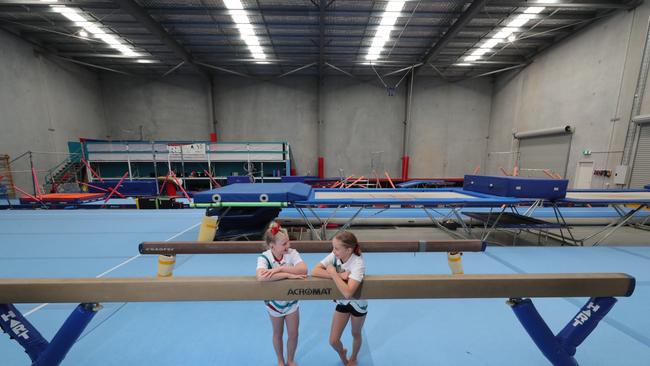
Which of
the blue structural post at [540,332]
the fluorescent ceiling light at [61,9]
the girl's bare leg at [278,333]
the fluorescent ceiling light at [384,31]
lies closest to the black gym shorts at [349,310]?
the girl's bare leg at [278,333]

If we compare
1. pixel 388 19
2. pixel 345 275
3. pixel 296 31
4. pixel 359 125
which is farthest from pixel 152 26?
pixel 345 275

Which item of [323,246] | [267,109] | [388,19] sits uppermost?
[388,19]

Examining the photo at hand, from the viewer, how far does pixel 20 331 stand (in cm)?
132

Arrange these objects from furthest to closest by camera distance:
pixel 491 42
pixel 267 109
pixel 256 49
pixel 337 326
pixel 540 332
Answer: pixel 267 109 → pixel 256 49 → pixel 491 42 → pixel 337 326 → pixel 540 332

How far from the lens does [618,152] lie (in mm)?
7793

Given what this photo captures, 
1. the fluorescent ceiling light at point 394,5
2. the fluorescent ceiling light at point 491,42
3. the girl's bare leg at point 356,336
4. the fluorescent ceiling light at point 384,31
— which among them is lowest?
the girl's bare leg at point 356,336

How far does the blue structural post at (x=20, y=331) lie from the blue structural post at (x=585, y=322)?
3.05 m

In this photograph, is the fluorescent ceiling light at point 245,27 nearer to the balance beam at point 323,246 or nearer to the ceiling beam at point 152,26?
the ceiling beam at point 152,26

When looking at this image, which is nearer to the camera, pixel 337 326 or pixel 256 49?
pixel 337 326

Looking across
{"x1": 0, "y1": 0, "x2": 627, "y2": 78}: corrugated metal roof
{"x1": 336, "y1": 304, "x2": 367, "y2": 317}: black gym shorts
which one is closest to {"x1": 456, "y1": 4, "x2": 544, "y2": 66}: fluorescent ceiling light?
{"x1": 0, "y1": 0, "x2": 627, "y2": 78}: corrugated metal roof

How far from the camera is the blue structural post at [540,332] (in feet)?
4.38

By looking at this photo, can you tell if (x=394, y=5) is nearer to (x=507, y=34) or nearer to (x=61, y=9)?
(x=507, y=34)

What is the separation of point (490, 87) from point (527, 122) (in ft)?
11.5

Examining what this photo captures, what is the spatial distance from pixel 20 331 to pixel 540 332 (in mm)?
2936
